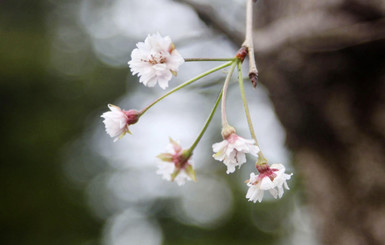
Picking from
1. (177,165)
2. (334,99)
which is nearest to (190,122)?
(334,99)

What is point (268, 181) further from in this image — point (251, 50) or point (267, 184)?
point (251, 50)

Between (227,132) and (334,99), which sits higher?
(227,132)

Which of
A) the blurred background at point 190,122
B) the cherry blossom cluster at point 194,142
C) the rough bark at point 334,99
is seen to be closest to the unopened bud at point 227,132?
the cherry blossom cluster at point 194,142

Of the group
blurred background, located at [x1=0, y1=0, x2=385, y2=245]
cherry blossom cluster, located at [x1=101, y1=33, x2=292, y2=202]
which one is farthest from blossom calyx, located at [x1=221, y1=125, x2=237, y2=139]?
blurred background, located at [x1=0, y1=0, x2=385, y2=245]

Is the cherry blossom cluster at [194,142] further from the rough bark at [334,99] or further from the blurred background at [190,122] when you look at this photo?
the rough bark at [334,99]

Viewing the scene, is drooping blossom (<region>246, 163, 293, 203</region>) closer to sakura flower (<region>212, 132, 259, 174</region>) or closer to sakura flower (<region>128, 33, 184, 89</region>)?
sakura flower (<region>212, 132, 259, 174</region>)

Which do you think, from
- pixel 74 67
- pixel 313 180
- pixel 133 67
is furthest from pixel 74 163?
pixel 133 67
